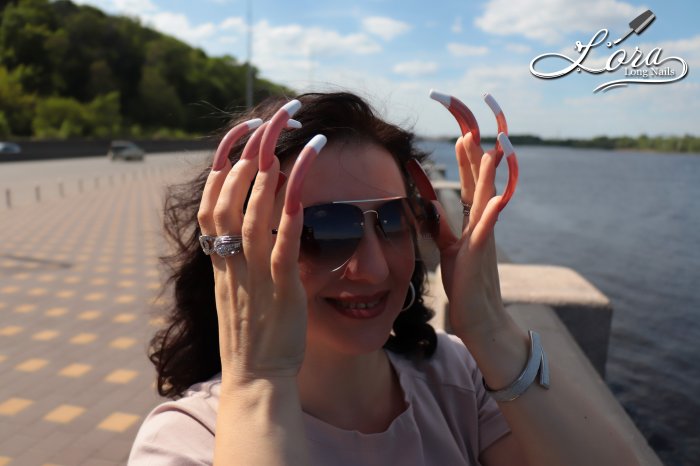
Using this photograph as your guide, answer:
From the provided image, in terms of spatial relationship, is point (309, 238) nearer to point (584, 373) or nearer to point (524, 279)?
point (584, 373)

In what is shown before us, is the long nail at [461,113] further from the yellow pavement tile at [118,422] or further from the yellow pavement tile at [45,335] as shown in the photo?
the yellow pavement tile at [45,335]

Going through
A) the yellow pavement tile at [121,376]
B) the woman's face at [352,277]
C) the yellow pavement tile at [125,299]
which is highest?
the woman's face at [352,277]

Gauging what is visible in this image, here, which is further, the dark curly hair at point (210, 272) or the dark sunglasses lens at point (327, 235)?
the dark curly hair at point (210, 272)

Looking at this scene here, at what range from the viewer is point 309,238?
140 centimetres

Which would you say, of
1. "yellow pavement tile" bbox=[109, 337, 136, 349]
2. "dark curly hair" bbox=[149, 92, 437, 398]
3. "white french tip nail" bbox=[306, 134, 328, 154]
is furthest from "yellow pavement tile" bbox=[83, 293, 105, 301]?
"white french tip nail" bbox=[306, 134, 328, 154]

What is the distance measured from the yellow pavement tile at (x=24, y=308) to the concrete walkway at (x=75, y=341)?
1cm

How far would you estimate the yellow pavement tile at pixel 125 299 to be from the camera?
6996 mm

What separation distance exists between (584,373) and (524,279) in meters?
1.50

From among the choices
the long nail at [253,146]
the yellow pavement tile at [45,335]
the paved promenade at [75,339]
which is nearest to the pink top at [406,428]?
the long nail at [253,146]

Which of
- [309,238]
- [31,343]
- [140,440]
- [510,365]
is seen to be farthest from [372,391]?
[31,343]

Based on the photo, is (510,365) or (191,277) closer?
(510,365)

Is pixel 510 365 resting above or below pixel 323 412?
above

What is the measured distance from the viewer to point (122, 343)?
18.4 feet

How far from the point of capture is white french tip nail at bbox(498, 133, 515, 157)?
138 centimetres
